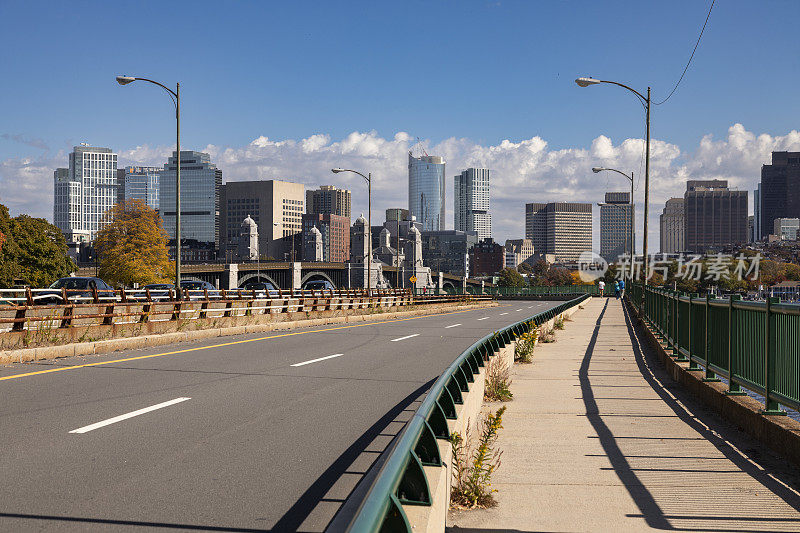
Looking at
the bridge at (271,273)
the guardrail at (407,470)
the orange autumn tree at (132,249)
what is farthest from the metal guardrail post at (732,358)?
the bridge at (271,273)

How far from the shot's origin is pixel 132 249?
7550cm

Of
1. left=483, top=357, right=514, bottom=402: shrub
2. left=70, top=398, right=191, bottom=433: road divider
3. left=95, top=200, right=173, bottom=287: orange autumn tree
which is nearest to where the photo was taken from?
left=70, top=398, right=191, bottom=433: road divider

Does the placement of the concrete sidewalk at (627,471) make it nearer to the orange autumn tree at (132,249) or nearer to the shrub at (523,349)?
the shrub at (523,349)

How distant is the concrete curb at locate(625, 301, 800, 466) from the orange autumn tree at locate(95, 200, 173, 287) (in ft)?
221

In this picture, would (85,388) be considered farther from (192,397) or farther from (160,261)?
(160,261)

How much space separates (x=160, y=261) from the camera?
77125 millimetres

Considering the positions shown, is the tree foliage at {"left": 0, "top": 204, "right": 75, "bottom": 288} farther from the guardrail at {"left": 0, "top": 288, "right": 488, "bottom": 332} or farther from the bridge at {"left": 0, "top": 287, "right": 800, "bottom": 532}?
the bridge at {"left": 0, "top": 287, "right": 800, "bottom": 532}

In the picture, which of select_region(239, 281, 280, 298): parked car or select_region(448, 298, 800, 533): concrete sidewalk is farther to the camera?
select_region(239, 281, 280, 298): parked car

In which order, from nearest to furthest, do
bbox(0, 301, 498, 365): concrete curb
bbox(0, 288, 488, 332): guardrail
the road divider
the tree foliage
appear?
the road divider
bbox(0, 301, 498, 365): concrete curb
bbox(0, 288, 488, 332): guardrail
the tree foliage

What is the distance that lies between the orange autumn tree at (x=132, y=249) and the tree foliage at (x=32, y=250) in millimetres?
7036

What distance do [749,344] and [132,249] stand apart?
7290cm

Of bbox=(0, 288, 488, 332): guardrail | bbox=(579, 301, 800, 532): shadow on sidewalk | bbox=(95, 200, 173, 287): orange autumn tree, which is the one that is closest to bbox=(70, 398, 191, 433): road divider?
bbox=(579, 301, 800, 532): shadow on sidewalk

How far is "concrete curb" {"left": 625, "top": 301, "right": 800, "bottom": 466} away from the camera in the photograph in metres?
7.39

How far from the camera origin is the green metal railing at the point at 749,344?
7672 millimetres
